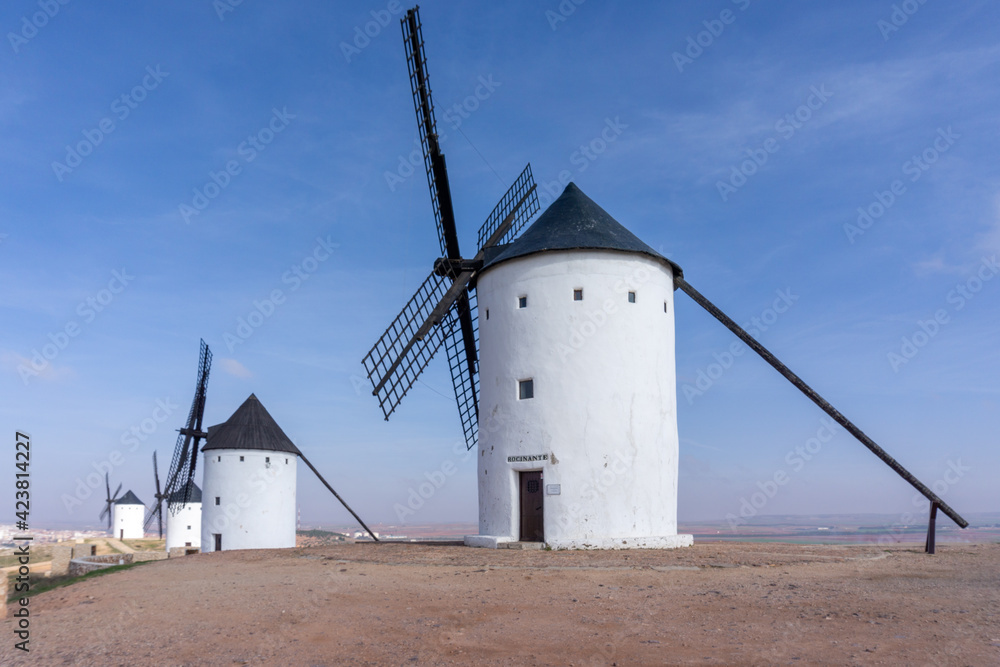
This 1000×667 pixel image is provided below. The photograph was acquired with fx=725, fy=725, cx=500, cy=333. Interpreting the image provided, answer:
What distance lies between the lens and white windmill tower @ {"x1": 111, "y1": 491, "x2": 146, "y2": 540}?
216 feet

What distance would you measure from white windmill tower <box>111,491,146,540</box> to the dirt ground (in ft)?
199

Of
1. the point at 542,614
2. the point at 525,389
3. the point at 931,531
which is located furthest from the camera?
the point at 525,389

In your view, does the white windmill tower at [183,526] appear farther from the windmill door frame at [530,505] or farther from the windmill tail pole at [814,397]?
the windmill tail pole at [814,397]

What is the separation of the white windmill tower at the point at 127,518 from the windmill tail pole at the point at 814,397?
63.5 m

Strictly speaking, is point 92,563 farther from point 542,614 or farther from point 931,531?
point 931,531

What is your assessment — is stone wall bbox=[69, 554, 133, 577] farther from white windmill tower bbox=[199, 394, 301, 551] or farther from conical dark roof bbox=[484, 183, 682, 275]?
conical dark roof bbox=[484, 183, 682, 275]

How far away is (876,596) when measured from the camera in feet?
29.0

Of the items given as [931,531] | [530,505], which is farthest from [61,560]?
[931,531]

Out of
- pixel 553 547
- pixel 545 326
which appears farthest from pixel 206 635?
pixel 545 326

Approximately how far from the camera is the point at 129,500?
67062mm

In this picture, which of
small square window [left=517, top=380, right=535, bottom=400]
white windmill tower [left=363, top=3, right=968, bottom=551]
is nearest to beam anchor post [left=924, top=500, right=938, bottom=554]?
white windmill tower [left=363, top=3, right=968, bottom=551]

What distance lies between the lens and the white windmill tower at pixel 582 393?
16203mm

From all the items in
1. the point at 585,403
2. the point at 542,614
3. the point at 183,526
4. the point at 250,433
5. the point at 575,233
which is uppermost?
the point at 575,233

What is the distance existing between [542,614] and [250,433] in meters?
24.1
